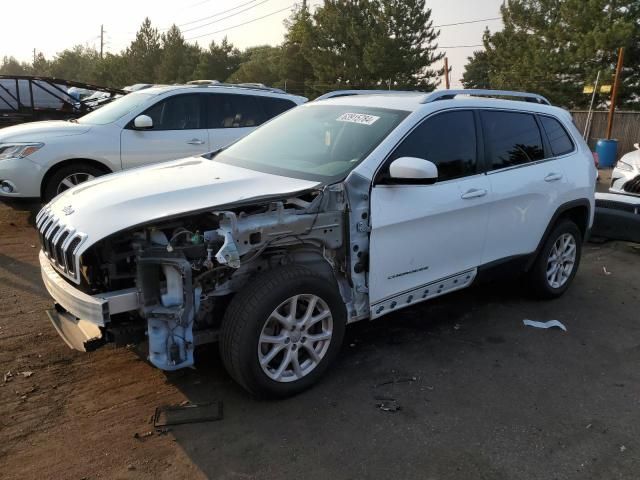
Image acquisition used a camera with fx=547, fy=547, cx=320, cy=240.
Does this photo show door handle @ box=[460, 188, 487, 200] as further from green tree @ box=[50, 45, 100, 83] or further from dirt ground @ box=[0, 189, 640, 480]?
green tree @ box=[50, 45, 100, 83]

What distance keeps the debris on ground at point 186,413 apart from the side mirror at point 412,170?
5.85 feet

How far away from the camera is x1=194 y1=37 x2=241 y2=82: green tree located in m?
54.1

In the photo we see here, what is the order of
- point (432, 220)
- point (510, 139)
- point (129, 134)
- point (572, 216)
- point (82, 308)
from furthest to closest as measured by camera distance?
point (129, 134) < point (572, 216) < point (510, 139) < point (432, 220) < point (82, 308)

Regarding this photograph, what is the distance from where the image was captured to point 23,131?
7000 mm

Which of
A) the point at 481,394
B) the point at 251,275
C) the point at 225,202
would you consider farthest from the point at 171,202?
the point at 481,394

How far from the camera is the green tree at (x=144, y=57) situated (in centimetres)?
5559

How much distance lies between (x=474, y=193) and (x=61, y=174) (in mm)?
5234

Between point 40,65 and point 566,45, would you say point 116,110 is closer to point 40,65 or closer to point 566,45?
point 566,45

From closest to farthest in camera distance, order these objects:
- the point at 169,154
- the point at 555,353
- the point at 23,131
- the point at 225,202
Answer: the point at 225,202, the point at 555,353, the point at 23,131, the point at 169,154


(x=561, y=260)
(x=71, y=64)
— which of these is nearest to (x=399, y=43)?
(x=561, y=260)

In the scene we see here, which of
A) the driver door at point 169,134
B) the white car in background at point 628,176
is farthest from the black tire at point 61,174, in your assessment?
the white car in background at point 628,176

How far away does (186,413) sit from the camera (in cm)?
318

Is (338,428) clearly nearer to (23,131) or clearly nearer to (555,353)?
(555,353)

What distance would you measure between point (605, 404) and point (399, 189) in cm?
189
